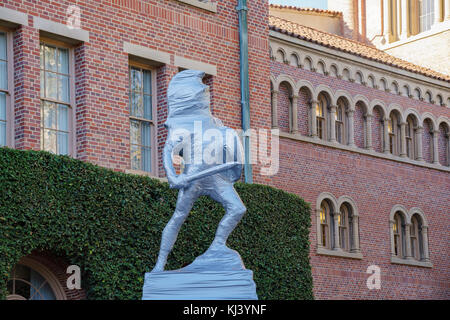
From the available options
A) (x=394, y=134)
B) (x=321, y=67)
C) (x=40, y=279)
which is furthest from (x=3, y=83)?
(x=394, y=134)

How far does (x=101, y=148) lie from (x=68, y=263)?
236 centimetres

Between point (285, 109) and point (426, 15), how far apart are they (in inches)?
506

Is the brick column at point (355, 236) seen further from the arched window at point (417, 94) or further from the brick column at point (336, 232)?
the arched window at point (417, 94)

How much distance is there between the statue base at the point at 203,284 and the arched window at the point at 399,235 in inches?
673

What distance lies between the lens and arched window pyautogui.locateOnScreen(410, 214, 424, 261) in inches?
1147

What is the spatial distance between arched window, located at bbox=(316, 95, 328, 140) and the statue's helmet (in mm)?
14385

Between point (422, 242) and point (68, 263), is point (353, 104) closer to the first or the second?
point (422, 242)

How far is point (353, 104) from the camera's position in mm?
27688

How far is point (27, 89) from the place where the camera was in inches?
651

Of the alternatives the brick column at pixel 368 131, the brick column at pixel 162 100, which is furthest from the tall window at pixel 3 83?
the brick column at pixel 368 131

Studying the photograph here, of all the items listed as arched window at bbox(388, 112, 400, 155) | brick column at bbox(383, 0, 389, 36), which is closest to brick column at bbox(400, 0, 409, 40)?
brick column at bbox(383, 0, 389, 36)

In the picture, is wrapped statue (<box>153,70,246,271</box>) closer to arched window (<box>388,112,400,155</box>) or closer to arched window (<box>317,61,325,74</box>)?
arched window (<box>317,61,325,74</box>)

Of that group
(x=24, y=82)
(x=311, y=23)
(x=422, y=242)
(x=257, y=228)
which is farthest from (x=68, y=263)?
(x=311, y=23)

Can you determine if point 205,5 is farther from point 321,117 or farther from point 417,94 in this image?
point 417,94
